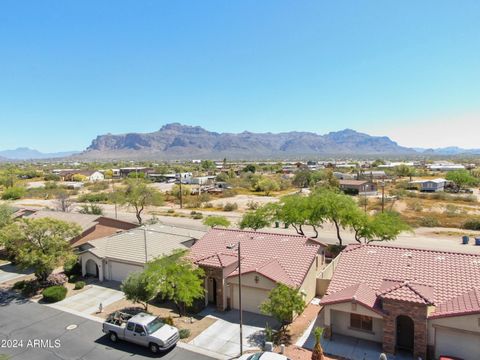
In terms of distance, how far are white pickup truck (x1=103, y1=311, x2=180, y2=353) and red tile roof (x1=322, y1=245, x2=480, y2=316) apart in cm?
946

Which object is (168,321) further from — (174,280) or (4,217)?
(4,217)

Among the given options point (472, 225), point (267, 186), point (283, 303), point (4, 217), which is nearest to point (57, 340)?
point (283, 303)

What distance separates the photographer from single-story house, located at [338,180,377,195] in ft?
286

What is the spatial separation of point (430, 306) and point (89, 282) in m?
25.5

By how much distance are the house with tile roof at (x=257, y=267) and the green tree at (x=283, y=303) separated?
151 centimetres

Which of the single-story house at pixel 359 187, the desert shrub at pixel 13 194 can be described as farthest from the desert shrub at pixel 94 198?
the single-story house at pixel 359 187

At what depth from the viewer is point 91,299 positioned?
2572 centimetres

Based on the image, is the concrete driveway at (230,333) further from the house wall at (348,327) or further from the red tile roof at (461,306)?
the red tile roof at (461,306)

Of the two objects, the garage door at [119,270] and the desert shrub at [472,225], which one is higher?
the garage door at [119,270]

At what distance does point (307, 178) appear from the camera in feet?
351

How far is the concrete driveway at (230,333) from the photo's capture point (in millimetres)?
18984

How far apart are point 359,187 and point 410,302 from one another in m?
73.3

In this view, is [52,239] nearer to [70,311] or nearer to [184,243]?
[70,311]

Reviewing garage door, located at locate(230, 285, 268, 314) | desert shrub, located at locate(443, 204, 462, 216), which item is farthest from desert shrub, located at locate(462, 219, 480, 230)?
garage door, located at locate(230, 285, 268, 314)
